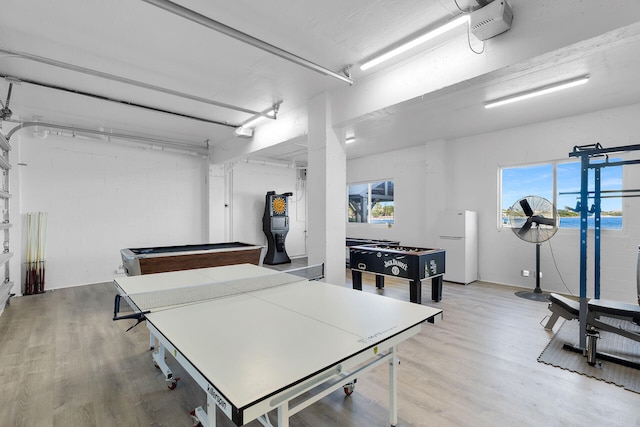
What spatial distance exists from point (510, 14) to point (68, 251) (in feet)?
24.5

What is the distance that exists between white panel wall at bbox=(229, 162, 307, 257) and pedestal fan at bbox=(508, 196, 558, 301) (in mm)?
5743

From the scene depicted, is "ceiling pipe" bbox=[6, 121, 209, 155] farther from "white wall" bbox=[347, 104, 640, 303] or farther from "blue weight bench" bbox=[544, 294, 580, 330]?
"blue weight bench" bbox=[544, 294, 580, 330]

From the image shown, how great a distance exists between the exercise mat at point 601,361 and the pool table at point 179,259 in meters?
4.19

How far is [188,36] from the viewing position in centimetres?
286

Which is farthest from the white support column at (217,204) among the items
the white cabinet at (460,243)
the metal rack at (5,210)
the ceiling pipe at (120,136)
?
the white cabinet at (460,243)

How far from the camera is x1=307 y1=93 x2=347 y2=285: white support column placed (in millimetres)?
4020

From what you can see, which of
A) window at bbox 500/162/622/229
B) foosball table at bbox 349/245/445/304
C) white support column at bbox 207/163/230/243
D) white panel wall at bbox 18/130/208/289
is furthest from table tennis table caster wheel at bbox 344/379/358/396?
white panel wall at bbox 18/130/208/289

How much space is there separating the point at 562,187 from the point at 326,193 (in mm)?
4265

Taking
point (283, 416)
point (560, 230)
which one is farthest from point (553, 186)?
point (283, 416)

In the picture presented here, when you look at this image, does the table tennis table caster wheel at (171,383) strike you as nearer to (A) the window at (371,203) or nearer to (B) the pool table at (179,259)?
(B) the pool table at (179,259)

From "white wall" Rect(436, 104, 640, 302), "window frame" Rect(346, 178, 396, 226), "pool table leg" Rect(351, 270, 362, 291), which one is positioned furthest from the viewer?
"window frame" Rect(346, 178, 396, 226)

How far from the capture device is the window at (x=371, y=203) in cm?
781

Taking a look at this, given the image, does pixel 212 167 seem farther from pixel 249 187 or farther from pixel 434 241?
pixel 434 241

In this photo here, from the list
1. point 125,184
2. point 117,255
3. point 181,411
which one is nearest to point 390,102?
point 181,411
